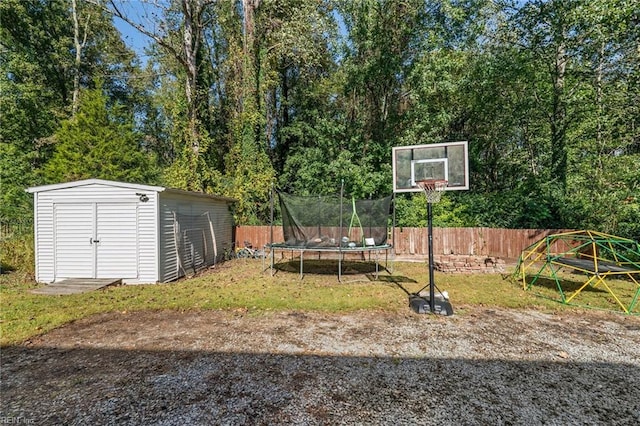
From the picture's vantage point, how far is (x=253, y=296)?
6027 millimetres

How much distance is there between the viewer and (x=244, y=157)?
13.4 m

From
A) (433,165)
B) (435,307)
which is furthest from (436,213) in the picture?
(435,307)

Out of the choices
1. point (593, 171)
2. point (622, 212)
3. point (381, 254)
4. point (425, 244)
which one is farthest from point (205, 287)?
point (593, 171)

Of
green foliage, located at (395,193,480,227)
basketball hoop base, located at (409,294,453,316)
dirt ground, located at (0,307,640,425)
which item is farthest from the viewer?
green foliage, located at (395,193,480,227)

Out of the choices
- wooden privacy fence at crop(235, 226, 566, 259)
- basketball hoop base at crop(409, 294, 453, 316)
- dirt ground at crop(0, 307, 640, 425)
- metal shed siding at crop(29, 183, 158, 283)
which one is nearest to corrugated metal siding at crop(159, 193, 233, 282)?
metal shed siding at crop(29, 183, 158, 283)

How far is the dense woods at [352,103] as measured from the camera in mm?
10586

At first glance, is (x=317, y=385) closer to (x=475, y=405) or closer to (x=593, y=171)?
(x=475, y=405)

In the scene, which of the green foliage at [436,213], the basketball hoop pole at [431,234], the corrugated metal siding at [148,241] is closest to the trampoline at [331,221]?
the basketball hoop pole at [431,234]

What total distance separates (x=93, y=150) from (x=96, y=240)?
8459mm

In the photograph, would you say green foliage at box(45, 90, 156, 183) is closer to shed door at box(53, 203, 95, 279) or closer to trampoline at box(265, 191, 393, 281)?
shed door at box(53, 203, 95, 279)

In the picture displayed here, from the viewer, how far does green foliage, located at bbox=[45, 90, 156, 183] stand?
1315 cm

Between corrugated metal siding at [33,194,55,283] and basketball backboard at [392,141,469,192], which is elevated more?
basketball backboard at [392,141,469,192]

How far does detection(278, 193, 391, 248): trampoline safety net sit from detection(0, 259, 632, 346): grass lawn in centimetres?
107

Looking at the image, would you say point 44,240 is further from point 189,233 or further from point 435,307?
point 435,307
